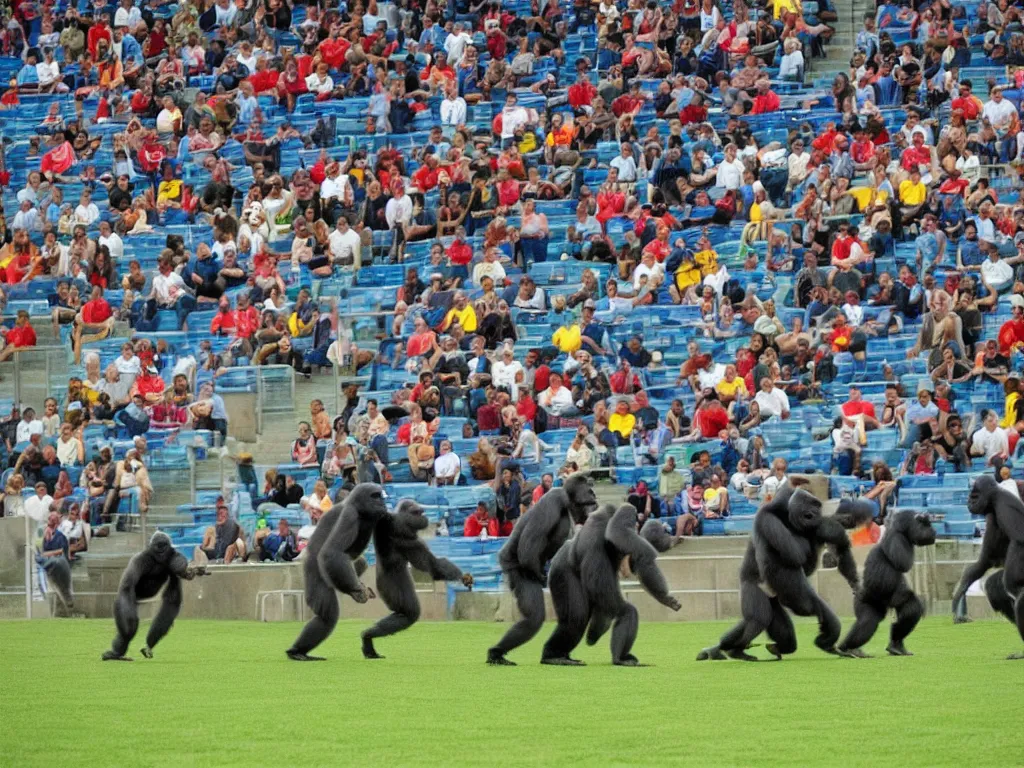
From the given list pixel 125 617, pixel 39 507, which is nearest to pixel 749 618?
pixel 125 617

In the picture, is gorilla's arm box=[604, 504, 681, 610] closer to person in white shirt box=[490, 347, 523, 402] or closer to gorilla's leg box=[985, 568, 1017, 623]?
gorilla's leg box=[985, 568, 1017, 623]

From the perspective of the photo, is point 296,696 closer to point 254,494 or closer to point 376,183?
point 254,494

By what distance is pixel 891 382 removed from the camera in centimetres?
2467

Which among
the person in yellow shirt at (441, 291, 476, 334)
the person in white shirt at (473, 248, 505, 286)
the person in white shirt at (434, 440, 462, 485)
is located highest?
the person in white shirt at (473, 248, 505, 286)

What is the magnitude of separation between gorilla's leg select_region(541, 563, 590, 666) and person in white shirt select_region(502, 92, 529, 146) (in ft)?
56.6

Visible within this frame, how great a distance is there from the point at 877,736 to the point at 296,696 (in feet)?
14.4

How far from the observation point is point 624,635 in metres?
15.4

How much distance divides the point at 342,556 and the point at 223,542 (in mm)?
9491

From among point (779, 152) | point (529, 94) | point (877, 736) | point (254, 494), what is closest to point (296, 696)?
point (877, 736)

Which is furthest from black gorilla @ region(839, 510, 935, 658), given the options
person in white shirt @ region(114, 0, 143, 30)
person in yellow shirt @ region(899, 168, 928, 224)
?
person in white shirt @ region(114, 0, 143, 30)

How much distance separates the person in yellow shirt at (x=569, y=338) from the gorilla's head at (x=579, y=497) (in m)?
11.3

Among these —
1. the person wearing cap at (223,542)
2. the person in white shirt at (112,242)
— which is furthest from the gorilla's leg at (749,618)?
the person in white shirt at (112,242)

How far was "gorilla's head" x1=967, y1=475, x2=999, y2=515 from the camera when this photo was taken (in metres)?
15.9

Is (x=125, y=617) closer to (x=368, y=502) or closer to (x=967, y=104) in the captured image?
(x=368, y=502)
